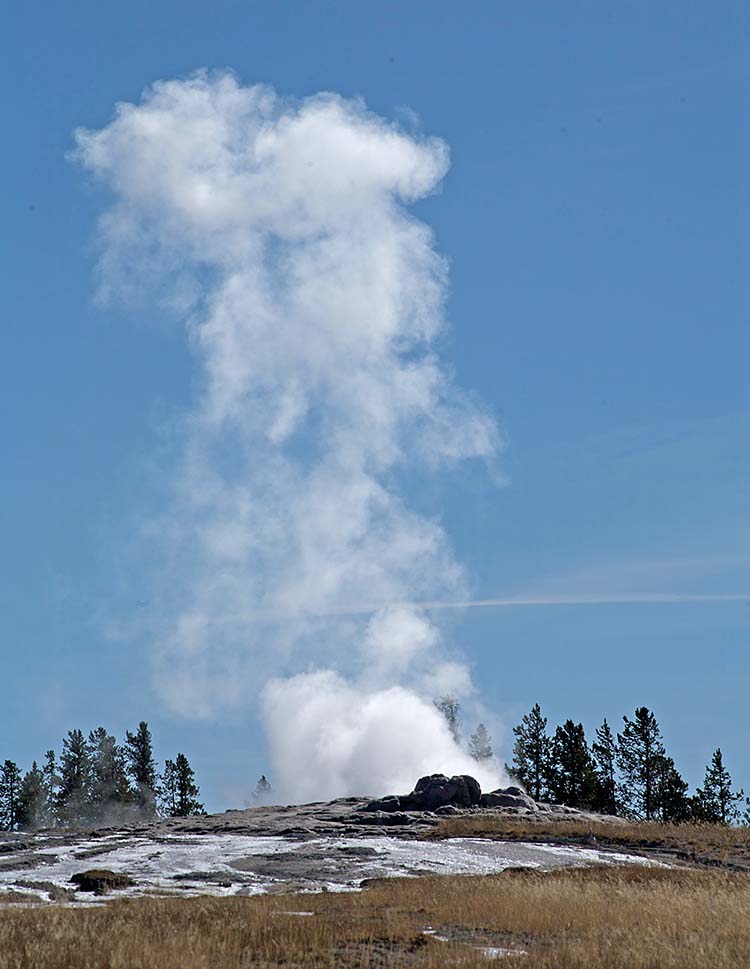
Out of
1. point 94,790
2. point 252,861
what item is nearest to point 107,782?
point 94,790

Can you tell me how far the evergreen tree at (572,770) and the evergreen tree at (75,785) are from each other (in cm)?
4508

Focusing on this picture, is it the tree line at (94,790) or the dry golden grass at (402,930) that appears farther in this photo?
the tree line at (94,790)

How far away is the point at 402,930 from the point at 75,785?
94388 millimetres

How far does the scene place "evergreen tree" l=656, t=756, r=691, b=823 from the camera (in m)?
88.6

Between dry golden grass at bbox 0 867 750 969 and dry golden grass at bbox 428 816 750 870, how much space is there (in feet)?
55.2

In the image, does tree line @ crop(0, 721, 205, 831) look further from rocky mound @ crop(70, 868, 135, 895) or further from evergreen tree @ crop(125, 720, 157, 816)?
rocky mound @ crop(70, 868, 135, 895)

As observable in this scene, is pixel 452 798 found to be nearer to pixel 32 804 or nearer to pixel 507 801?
pixel 507 801

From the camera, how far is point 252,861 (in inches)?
1326

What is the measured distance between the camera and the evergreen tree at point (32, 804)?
102 meters

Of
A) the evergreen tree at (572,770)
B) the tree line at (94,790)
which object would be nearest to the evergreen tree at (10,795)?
the tree line at (94,790)

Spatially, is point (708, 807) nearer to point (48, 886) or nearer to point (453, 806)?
point (453, 806)

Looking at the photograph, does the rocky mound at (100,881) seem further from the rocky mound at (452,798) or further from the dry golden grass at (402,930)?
the rocky mound at (452,798)

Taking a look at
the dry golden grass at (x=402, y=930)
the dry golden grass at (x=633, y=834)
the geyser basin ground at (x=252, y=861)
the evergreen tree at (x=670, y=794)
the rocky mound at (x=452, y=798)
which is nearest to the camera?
the dry golden grass at (x=402, y=930)

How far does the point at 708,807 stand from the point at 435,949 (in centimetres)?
8165
